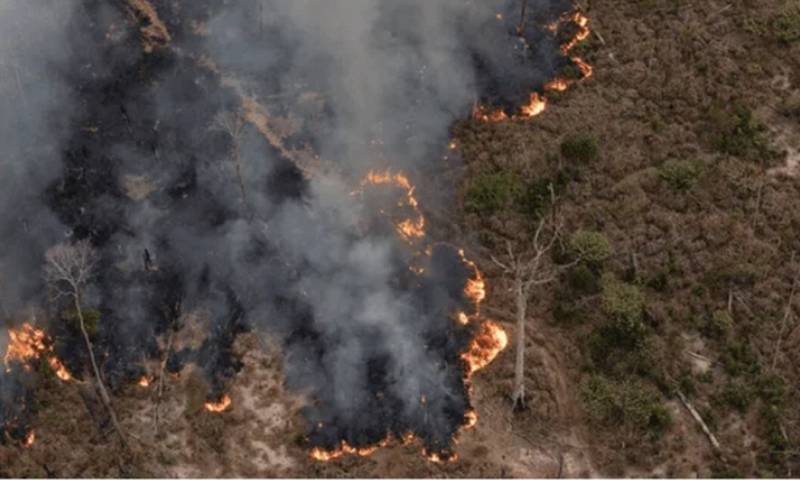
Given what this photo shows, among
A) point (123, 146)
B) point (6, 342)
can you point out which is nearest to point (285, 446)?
point (6, 342)

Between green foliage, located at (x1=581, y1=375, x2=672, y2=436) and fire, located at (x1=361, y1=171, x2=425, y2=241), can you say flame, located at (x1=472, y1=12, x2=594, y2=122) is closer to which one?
fire, located at (x1=361, y1=171, x2=425, y2=241)

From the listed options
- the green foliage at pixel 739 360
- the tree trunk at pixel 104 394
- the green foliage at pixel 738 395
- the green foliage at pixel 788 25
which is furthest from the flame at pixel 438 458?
the green foliage at pixel 788 25

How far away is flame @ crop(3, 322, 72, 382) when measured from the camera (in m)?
54.0

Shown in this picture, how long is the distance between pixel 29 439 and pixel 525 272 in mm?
28424

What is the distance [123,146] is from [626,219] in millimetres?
32705

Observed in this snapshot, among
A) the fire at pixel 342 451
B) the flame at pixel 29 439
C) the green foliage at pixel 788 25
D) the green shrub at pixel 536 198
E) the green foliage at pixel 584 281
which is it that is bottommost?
the fire at pixel 342 451

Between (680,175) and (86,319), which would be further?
(680,175)

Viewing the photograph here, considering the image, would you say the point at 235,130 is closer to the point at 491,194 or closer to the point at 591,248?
the point at 491,194

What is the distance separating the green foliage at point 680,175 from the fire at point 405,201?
15.6 meters

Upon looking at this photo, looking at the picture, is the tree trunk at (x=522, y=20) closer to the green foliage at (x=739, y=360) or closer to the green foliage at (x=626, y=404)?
the green foliage at (x=739, y=360)

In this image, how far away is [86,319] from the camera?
54.8 m

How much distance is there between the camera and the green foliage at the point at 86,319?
Result: 5472 cm

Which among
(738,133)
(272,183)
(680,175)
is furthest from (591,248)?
(272,183)

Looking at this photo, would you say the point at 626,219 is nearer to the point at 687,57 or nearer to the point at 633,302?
the point at 633,302
